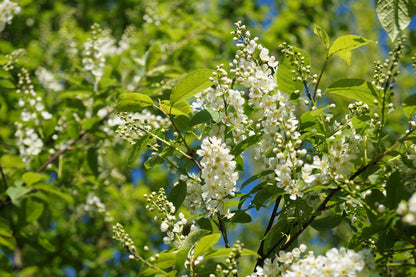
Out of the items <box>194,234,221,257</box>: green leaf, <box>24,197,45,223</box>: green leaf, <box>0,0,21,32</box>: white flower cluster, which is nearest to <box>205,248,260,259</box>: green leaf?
<box>194,234,221,257</box>: green leaf

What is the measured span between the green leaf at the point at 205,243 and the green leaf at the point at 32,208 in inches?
82.3

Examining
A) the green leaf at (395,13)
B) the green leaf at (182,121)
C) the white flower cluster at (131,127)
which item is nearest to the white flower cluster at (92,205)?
the white flower cluster at (131,127)

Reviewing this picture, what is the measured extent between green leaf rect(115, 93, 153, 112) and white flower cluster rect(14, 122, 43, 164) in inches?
85.9

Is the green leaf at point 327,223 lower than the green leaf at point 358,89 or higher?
lower

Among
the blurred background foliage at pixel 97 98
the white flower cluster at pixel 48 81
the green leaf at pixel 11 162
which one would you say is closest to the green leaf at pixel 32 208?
the blurred background foliage at pixel 97 98

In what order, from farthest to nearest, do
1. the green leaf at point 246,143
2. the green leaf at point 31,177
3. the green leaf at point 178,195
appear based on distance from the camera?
1. the green leaf at point 31,177
2. the green leaf at point 178,195
3. the green leaf at point 246,143

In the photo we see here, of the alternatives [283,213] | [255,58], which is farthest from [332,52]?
[283,213]

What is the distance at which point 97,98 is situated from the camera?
11.9 feet

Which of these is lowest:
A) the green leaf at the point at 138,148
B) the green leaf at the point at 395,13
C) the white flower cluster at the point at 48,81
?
the white flower cluster at the point at 48,81

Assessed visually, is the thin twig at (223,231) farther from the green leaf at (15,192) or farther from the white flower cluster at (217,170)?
the green leaf at (15,192)

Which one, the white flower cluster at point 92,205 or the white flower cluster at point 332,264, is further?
the white flower cluster at point 92,205

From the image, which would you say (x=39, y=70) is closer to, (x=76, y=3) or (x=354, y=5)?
(x=76, y=3)

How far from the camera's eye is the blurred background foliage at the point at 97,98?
Result: 3527 millimetres

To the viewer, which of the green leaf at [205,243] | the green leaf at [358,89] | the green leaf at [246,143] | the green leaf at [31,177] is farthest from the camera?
the green leaf at [31,177]
